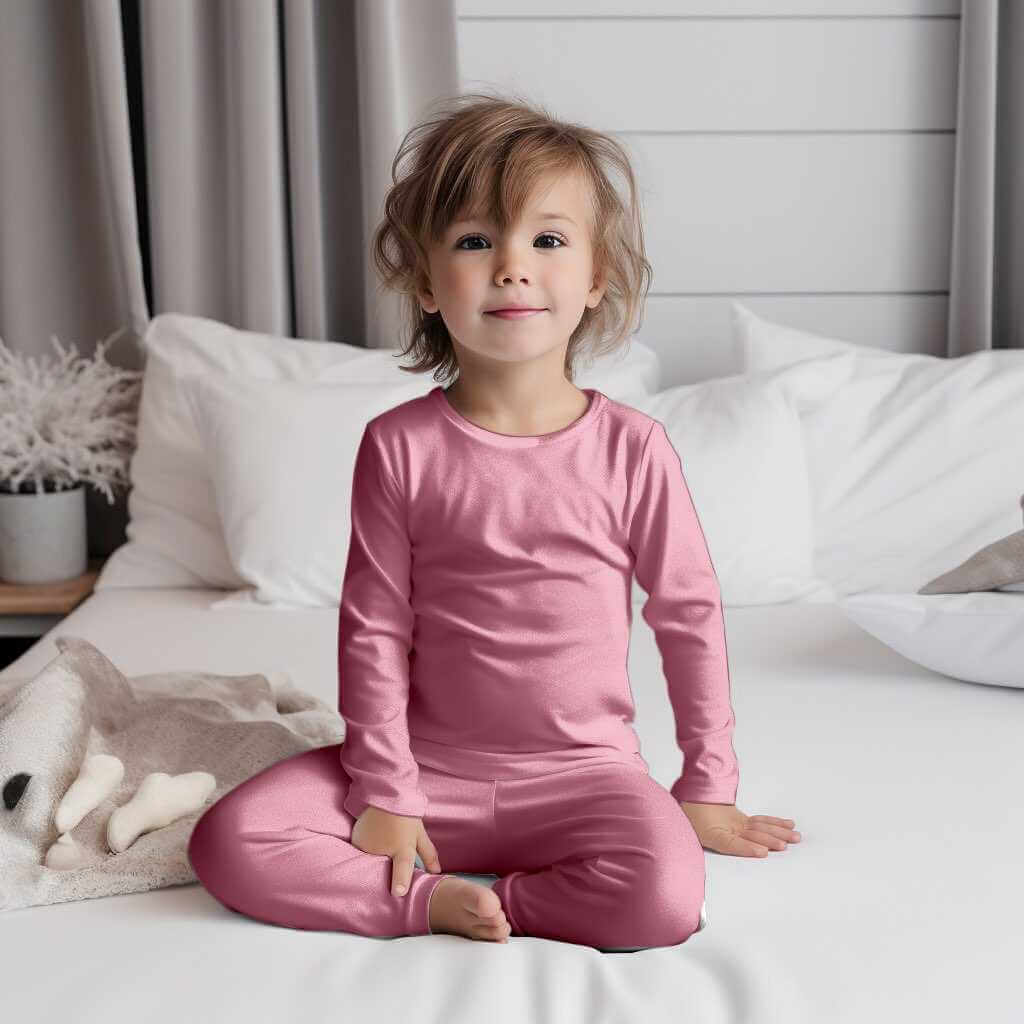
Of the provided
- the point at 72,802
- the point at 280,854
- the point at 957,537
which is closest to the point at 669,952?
the point at 280,854

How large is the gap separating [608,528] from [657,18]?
156 centimetres

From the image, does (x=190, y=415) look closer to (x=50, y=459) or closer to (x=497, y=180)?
(x=50, y=459)

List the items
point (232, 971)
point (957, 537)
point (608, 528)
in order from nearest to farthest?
point (232, 971) → point (608, 528) → point (957, 537)

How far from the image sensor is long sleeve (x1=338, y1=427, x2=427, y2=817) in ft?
3.66

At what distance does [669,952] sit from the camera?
0.96 meters

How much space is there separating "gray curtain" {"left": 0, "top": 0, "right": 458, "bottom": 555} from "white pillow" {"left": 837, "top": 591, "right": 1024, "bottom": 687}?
112 centimetres

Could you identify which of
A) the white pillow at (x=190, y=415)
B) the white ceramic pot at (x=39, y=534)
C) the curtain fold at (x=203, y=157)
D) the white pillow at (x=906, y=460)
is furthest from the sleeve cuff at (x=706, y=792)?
the white ceramic pot at (x=39, y=534)

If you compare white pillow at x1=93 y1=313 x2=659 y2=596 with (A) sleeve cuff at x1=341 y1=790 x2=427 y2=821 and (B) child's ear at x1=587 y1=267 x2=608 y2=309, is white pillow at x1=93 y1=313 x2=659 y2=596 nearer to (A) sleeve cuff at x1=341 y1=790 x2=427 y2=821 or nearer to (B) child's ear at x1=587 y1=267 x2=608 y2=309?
(B) child's ear at x1=587 y1=267 x2=608 y2=309

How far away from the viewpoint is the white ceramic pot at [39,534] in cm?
222

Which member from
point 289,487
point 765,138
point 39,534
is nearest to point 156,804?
point 289,487

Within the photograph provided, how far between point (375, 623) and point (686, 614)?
28cm

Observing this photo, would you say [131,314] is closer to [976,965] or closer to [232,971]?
[232,971]

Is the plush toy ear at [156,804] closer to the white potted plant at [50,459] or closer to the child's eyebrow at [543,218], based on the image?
the child's eyebrow at [543,218]

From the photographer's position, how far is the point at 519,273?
3.47 feet
